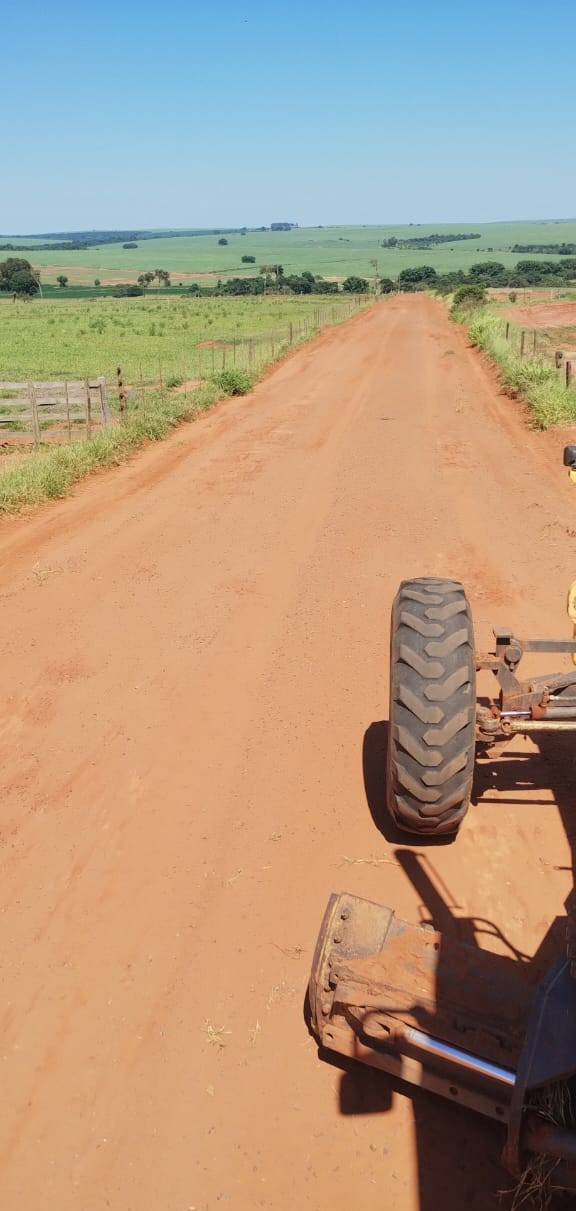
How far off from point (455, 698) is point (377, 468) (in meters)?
9.02

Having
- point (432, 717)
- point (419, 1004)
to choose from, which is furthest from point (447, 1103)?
point (432, 717)

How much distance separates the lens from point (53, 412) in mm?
19375

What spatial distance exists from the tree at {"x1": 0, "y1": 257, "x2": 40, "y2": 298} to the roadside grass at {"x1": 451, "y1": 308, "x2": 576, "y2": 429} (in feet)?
267

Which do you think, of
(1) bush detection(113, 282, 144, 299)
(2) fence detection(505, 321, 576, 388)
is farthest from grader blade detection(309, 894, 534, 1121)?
(1) bush detection(113, 282, 144, 299)

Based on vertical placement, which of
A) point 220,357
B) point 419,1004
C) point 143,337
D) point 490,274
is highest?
point 490,274

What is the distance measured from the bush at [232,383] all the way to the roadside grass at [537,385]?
594 cm

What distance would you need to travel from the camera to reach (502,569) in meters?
8.38

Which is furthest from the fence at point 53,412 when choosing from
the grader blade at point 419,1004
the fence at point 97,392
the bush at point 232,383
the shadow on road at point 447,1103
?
the grader blade at point 419,1004

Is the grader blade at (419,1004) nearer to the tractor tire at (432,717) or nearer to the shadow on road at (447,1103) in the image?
the shadow on road at (447,1103)

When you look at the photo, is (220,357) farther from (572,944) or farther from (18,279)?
(18,279)

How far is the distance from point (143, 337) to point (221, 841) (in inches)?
1666

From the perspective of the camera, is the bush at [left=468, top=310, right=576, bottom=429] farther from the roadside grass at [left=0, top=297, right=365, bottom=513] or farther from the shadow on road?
the shadow on road

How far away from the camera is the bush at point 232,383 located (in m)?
20.9

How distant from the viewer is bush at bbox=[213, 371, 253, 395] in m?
20.9
